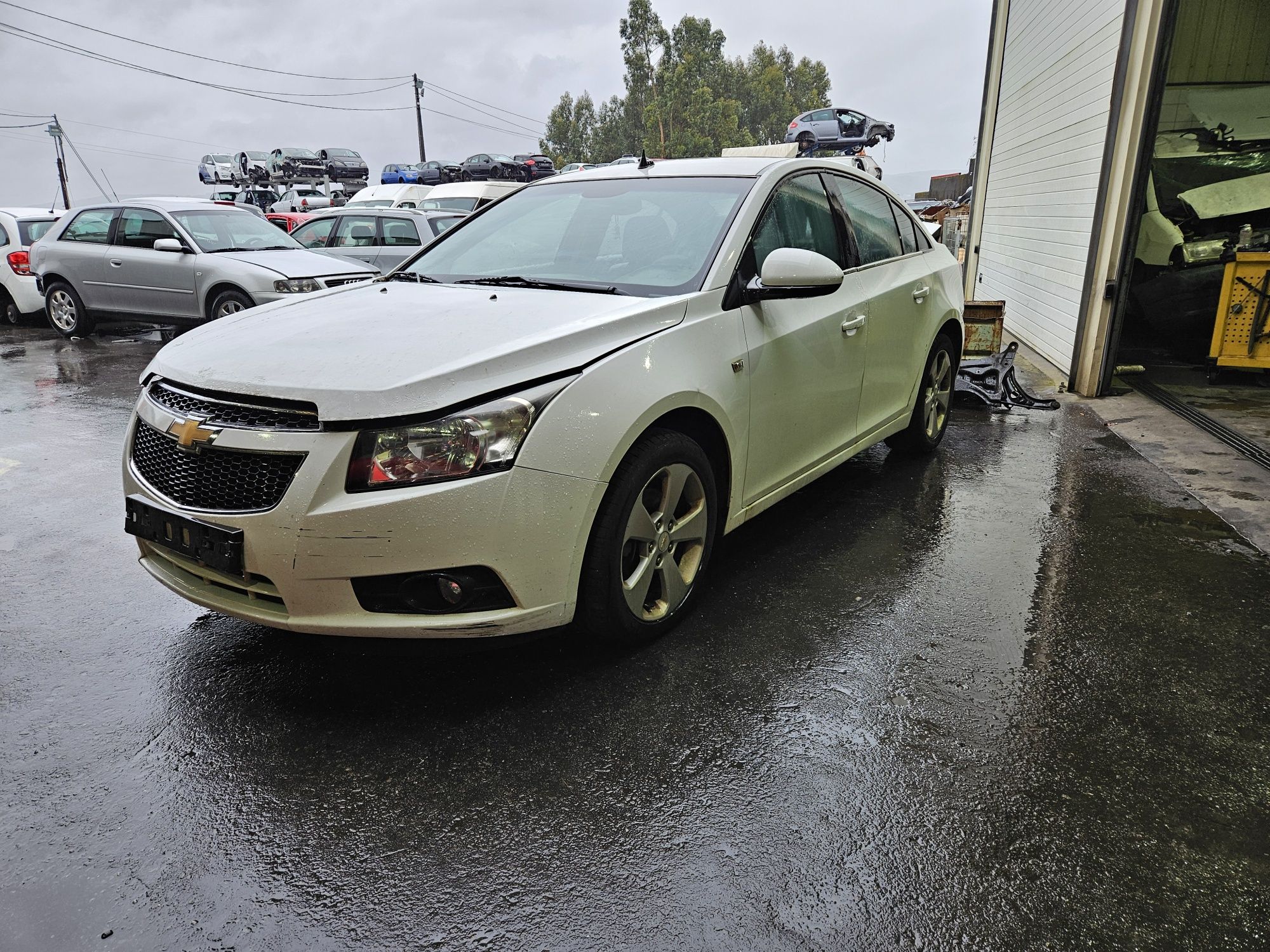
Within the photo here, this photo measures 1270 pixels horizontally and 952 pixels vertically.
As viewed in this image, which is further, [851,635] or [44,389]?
[44,389]

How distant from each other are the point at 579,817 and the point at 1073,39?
9852 millimetres

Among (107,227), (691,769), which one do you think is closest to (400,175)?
(107,227)

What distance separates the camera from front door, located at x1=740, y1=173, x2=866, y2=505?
140 inches

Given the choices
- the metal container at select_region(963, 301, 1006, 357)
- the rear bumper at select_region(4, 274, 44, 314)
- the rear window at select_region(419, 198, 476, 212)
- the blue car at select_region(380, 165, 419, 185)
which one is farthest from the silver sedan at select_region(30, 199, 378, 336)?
the blue car at select_region(380, 165, 419, 185)

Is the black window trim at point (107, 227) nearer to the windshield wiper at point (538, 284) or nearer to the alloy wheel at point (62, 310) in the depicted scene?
the alloy wheel at point (62, 310)

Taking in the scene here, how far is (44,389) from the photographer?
8180mm

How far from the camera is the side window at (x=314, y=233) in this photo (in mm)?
12922

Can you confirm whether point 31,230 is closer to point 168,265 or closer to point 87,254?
point 87,254

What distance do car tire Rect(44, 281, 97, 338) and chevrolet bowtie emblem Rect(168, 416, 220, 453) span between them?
10.3 meters

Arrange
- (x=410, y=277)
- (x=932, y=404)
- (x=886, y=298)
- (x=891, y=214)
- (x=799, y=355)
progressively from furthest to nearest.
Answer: (x=932, y=404)
(x=891, y=214)
(x=886, y=298)
(x=410, y=277)
(x=799, y=355)

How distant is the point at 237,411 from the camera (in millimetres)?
2699

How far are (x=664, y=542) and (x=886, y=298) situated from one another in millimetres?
2173

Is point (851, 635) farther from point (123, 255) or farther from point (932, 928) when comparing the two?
point (123, 255)

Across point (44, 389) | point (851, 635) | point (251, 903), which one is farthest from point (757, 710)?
point (44, 389)
